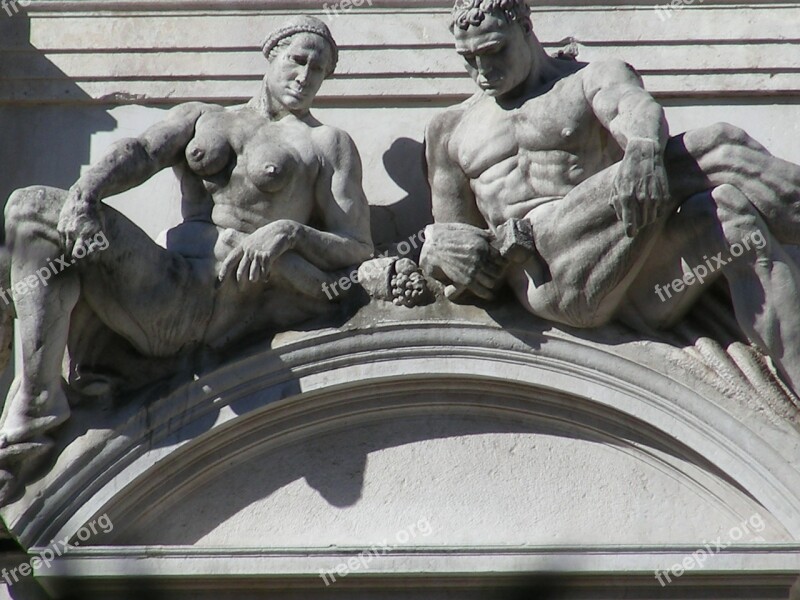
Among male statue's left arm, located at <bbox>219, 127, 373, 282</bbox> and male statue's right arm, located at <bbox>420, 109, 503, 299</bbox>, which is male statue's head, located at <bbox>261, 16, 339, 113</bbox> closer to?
male statue's left arm, located at <bbox>219, 127, 373, 282</bbox>

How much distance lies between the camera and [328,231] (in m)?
9.35

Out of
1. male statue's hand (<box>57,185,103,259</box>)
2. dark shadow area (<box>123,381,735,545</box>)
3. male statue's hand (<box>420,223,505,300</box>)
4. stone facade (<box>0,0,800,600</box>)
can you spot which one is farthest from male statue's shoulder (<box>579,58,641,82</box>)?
male statue's hand (<box>57,185,103,259</box>)

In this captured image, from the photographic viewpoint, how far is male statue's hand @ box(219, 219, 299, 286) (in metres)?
9.08

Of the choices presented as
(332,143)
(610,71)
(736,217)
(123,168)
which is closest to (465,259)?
(332,143)

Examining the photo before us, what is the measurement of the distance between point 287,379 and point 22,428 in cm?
103

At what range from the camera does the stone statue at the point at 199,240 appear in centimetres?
902

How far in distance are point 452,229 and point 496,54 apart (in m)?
0.72

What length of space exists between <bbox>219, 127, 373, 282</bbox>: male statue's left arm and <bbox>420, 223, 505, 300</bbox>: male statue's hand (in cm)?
33

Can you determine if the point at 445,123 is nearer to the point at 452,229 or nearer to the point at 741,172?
the point at 452,229

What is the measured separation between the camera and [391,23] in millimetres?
10148

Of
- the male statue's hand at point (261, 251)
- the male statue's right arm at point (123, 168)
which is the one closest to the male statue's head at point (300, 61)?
the male statue's right arm at point (123, 168)

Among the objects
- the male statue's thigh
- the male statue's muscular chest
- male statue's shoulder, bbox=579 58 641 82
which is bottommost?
the male statue's thigh

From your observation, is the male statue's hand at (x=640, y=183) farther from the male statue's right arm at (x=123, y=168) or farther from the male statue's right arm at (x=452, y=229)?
the male statue's right arm at (x=123, y=168)

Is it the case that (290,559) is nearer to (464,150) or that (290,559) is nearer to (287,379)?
(287,379)
